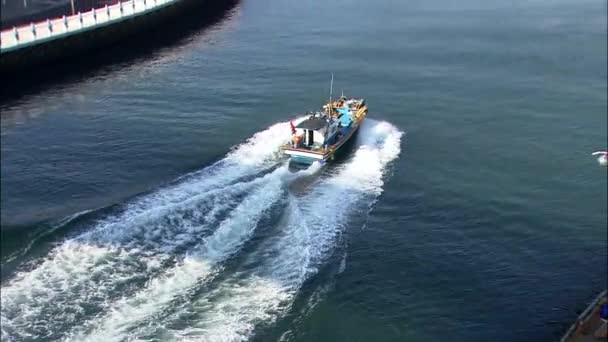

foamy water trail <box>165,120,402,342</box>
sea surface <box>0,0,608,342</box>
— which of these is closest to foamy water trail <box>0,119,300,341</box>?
sea surface <box>0,0,608,342</box>

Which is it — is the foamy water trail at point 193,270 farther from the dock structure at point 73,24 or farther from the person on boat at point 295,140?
the dock structure at point 73,24

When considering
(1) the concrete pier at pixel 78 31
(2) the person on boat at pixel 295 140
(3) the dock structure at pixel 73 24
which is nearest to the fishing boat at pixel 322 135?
(2) the person on boat at pixel 295 140

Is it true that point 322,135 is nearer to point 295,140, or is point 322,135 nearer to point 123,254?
point 295,140

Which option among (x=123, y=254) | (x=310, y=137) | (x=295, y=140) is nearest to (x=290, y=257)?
(x=123, y=254)

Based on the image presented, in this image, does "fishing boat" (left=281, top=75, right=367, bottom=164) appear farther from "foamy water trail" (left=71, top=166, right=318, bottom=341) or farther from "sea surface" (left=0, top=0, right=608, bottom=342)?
"foamy water trail" (left=71, top=166, right=318, bottom=341)

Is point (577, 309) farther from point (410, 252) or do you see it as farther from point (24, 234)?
point (24, 234)

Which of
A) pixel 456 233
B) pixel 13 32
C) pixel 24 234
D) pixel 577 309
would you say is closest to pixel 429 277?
pixel 456 233
